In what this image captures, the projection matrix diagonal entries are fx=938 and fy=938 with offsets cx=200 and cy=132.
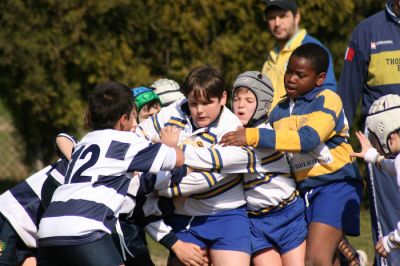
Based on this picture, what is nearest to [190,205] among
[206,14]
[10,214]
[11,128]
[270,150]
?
[270,150]

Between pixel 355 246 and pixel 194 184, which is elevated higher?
pixel 194 184

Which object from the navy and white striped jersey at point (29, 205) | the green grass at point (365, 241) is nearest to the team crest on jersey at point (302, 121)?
the navy and white striped jersey at point (29, 205)

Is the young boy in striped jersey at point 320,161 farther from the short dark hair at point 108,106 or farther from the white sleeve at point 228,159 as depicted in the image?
the short dark hair at point 108,106

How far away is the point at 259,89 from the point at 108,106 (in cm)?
94

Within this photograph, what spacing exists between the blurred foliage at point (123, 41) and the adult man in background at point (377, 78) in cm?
297

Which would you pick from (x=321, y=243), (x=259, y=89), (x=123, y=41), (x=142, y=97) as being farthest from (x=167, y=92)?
(x=123, y=41)

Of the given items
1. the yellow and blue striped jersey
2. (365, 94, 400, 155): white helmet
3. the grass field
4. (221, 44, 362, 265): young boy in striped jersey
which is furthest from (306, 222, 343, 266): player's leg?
the grass field

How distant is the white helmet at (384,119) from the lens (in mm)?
5117

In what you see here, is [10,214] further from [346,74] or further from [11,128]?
[11,128]

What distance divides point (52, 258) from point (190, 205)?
2.85ft

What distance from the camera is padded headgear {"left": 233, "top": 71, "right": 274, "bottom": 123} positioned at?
5480 mm

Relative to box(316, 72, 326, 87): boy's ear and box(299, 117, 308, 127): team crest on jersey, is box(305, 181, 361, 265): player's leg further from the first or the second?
box(316, 72, 326, 87): boy's ear

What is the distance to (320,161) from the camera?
5359mm

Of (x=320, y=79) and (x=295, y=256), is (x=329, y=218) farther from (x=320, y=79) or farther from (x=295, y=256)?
(x=320, y=79)
